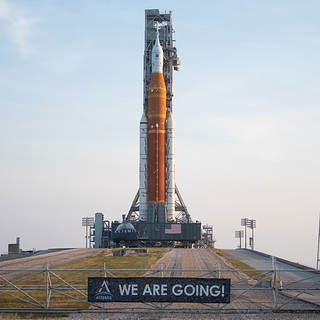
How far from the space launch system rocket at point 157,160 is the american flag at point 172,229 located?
147cm

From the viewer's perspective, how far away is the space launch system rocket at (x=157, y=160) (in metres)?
106

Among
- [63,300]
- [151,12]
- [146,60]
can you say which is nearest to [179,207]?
[146,60]

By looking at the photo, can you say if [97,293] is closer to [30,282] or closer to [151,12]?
[30,282]

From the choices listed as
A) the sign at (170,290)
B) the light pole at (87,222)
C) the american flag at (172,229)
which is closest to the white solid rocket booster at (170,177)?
the american flag at (172,229)

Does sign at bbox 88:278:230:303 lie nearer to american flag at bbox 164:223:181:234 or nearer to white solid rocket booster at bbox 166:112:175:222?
american flag at bbox 164:223:181:234

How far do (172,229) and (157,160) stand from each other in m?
14.5

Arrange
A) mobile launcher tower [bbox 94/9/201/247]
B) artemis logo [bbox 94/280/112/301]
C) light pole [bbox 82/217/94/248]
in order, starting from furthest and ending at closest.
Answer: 1. light pole [bbox 82/217/94/248]
2. mobile launcher tower [bbox 94/9/201/247]
3. artemis logo [bbox 94/280/112/301]

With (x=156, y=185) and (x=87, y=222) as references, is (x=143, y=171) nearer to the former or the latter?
(x=156, y=185)

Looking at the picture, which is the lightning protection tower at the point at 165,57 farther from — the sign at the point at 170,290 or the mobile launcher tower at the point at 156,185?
the sign at the point at 170,290

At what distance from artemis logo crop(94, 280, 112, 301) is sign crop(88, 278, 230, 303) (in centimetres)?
5

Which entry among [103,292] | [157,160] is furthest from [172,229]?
[103,292]

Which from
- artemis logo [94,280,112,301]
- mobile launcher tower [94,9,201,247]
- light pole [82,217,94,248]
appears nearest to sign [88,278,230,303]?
artemis logo [94,280,112,301]

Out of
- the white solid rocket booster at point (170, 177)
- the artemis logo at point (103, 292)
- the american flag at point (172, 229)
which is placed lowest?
the artemis logo at point (103, 292)

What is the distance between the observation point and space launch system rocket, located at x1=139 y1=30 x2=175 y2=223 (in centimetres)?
10556
